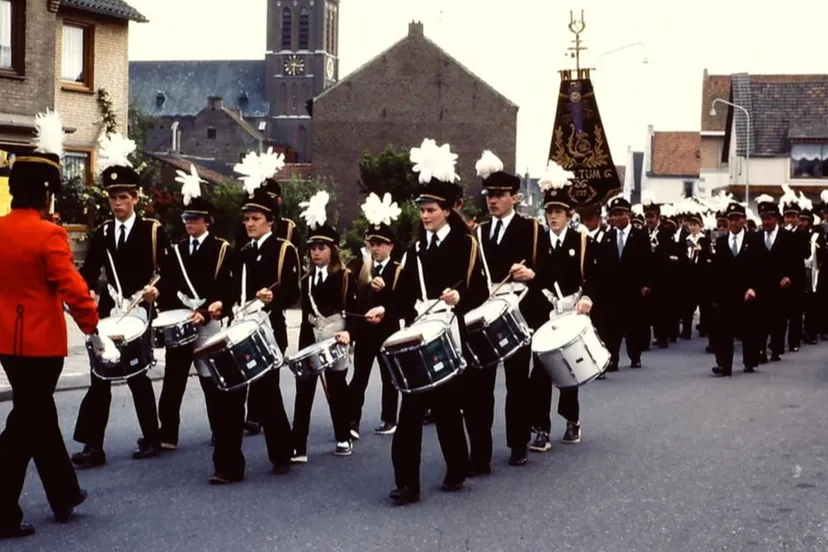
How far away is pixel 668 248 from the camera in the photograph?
22656mm

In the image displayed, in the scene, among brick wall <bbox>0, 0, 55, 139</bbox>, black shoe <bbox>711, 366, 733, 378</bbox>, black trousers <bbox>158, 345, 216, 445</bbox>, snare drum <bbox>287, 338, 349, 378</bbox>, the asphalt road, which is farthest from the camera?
brick wall <bbox>0, 0, 55, 139</bbox>

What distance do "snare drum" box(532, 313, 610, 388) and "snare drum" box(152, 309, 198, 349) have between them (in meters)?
2.40

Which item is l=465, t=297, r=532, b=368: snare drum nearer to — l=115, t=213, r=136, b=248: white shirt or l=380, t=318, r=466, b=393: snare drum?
l=380, t=318, r=466, b=393: snare drum

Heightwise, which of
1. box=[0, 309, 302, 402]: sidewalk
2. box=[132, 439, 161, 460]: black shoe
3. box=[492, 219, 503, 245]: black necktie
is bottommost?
box=[0, 309, 302, 402]: sidewalk

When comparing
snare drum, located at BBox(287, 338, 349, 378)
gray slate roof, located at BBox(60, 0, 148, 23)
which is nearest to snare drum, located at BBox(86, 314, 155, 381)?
snare drum, located at BBox(287, 338, 349, 378)

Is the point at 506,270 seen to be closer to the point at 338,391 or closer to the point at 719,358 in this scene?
the point at 338,391

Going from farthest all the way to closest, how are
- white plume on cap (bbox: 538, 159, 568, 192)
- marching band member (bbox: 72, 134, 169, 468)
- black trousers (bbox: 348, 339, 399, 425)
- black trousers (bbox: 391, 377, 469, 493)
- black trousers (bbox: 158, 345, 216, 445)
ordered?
1. black trousers (bbox: 348, 339, 399, 425)
2. white plume on cap (bbox: 538, 159, 568, 192)
3. black trousers (bbox: 158, 345, 216, 445)
4. marching band member (bbox: 72, 134, 169, 468)
5. black trousers (bbox: 391, 377, 469, 493)

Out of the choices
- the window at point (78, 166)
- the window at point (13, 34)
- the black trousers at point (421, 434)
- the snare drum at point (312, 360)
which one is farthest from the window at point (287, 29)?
the black trousers at point (421, 434)

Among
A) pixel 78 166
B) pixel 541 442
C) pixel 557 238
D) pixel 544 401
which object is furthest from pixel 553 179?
pixel 78 166

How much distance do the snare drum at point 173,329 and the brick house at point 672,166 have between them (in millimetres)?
93983

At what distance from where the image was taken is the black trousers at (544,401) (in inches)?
402

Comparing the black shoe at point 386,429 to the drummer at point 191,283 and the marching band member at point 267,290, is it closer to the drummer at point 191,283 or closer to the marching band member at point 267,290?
the drummer at point 191,283

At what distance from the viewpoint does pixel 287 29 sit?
498 ft

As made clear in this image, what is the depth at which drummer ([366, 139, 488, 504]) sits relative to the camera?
8.74 m
